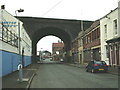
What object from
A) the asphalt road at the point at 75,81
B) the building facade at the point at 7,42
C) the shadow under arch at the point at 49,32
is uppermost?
the shadow under arch at the point at 49,32

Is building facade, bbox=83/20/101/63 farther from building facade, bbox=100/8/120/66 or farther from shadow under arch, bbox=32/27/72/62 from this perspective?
shadow under arch, bbox=32/27/72/62

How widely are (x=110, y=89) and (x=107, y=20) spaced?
922 inches

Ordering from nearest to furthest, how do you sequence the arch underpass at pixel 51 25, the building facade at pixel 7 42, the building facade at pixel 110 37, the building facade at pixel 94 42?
the building facade at pixel 7 42 → the building facade at pixel 110 37 → the building facade at pixel 94 42 → the arch underpass at pixel 51 25

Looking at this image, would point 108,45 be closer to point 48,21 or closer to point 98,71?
point 98,71

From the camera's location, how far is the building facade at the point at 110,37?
30.2m

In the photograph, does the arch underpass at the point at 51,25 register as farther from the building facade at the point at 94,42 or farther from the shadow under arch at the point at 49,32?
the building facade at the point at 94,42

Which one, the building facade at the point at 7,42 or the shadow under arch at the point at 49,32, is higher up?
the shadow under arch at the point at 49,32

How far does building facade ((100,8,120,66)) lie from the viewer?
30219 millimetres

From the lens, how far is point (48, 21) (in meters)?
64.5

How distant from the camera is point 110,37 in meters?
33.0

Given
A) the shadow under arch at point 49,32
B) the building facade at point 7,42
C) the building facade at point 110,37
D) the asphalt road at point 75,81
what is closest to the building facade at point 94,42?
the building facade at point 110,37

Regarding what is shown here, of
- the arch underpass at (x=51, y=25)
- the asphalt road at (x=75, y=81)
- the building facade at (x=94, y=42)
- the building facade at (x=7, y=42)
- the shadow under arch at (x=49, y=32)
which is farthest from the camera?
the shadow under arch at (x=49, y=32)

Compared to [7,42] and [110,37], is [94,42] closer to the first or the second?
[110,37]

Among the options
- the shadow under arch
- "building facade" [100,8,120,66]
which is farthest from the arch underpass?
"building facade" [100,8,120,66]
